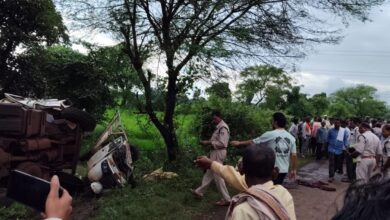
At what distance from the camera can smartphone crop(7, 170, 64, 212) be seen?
7.07ft

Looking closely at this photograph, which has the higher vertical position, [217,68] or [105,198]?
[217,68]

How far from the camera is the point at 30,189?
85.4 inches

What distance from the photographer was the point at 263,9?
464 inches

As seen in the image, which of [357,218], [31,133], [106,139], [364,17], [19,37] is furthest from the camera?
[19,37]

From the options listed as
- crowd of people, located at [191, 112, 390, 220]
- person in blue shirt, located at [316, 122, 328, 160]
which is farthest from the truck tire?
person in blue shirt, located at [316, 122, 328, 160]

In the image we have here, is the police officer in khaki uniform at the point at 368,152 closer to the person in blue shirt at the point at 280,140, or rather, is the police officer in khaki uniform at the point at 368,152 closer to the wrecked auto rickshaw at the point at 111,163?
the person in blue shirt at the point at 280,140

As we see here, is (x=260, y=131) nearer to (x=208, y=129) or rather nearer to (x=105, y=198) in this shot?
(x=208, y=129)

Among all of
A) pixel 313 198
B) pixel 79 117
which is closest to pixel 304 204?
pixel 313 198

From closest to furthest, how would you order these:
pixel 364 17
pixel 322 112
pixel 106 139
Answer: pixel 106 139, pixel 364 17, pixel 322 112

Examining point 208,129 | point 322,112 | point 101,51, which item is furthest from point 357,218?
point 322,112

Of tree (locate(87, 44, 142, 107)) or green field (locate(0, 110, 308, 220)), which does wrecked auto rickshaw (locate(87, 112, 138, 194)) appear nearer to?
green field (locate(0, 110, 308, 220))

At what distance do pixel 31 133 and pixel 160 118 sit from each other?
4578mm

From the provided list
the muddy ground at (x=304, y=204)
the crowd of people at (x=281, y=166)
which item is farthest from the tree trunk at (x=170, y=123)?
the muddy ground at (x=304, y=204)

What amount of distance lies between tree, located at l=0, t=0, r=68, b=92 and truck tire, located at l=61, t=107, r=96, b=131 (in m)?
5.18
